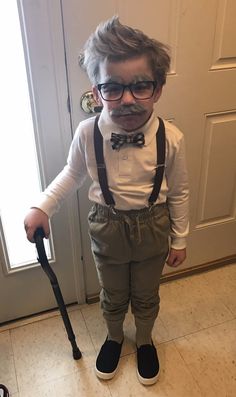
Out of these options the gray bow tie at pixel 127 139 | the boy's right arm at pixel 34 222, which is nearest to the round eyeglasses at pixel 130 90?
the gray bow tie at pixel 127 139

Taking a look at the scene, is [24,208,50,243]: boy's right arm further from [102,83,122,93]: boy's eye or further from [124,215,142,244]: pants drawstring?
[102,83,122,93]: boy's eye

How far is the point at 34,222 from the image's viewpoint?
3.46 ft

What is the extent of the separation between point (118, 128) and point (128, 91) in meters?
0.12

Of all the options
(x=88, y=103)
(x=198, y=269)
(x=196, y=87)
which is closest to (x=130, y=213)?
(x=88, y=103)

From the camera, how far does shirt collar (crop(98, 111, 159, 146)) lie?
38.7 inches

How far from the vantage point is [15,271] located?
1.42 m

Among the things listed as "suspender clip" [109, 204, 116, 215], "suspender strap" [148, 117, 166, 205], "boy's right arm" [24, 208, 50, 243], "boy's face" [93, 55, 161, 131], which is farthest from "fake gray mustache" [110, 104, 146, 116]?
"boy's right arm" [24, 208, 50, 243]

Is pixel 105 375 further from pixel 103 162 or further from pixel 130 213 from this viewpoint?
pixel 103 162

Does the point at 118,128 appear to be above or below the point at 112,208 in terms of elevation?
above

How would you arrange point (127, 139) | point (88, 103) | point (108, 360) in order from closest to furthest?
1. point (127, 139)
2. point (88, 103)
3. point (108, 360)

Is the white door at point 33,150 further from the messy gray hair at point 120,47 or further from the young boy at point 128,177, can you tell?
the messy gray hair at point 120,47

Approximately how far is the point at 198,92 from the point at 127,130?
1.65 ft

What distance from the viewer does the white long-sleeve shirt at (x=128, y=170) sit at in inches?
39.5

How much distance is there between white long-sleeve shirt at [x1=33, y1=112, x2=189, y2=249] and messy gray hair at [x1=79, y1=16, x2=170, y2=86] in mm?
146
